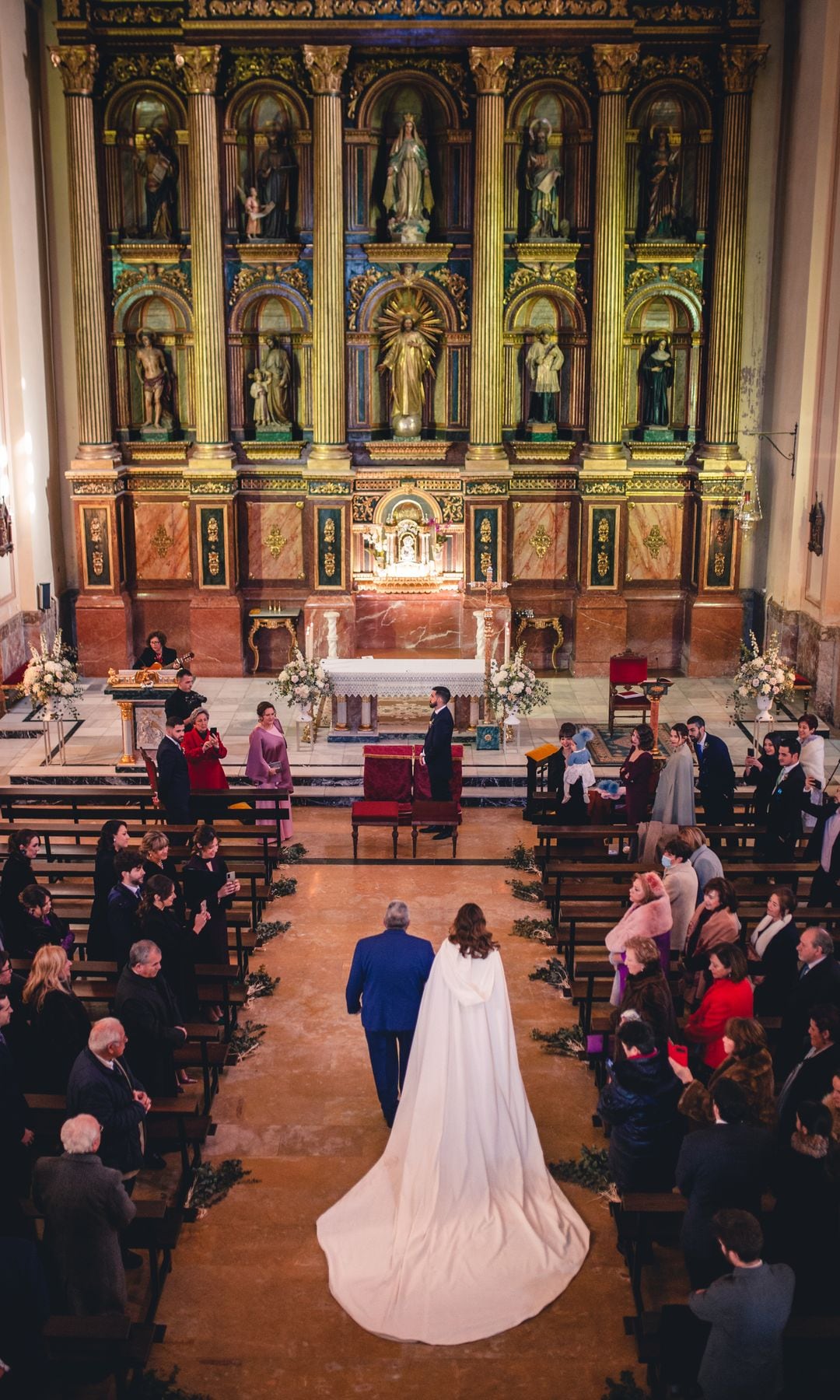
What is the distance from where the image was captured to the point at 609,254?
68.0 feet

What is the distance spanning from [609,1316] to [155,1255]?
2.48 m

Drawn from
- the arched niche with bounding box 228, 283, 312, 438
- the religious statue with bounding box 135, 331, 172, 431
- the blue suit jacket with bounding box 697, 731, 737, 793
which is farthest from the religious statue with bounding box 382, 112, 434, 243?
the blue suit jacket with bounding box 697, 731, 737, 793

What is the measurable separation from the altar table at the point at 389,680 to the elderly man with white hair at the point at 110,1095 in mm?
10302

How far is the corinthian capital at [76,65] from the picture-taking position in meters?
20.0

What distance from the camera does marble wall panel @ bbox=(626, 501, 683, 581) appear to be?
71.5 ft

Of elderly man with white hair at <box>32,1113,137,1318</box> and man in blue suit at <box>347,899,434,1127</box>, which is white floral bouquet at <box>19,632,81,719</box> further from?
elderly man with white hair at <box>32,1113,137,1318</box>

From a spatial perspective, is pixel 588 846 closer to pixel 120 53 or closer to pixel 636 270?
pixel 636 270

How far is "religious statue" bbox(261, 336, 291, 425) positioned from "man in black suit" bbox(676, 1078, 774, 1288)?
15.7 m

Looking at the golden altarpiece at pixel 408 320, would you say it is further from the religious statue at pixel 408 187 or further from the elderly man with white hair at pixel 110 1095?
the elderly man with white hair at pixel 110 1095

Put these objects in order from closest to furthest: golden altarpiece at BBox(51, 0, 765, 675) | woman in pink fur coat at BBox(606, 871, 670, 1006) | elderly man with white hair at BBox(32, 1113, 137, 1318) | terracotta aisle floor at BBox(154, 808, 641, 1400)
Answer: elderly man with white hair at BBox(32, 1113, 137, 1318), terracotta aisle floor at BBox(154, 808, 641, 1400), woman in pink fur coat at BBox(606, 871, 670, 1006), golden altarpiece at BBox(51, 0, 765, 675)

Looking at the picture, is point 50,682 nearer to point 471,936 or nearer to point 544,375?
point 544,375

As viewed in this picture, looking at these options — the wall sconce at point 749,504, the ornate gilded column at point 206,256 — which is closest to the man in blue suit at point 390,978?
the wall sconce at point 749,504

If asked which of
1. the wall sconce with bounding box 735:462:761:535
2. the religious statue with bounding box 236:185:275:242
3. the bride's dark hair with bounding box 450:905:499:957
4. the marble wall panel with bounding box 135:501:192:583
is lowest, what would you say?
the bride's dark hair with bounding box 450:905:499:957

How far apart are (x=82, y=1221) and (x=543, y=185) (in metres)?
16.7
